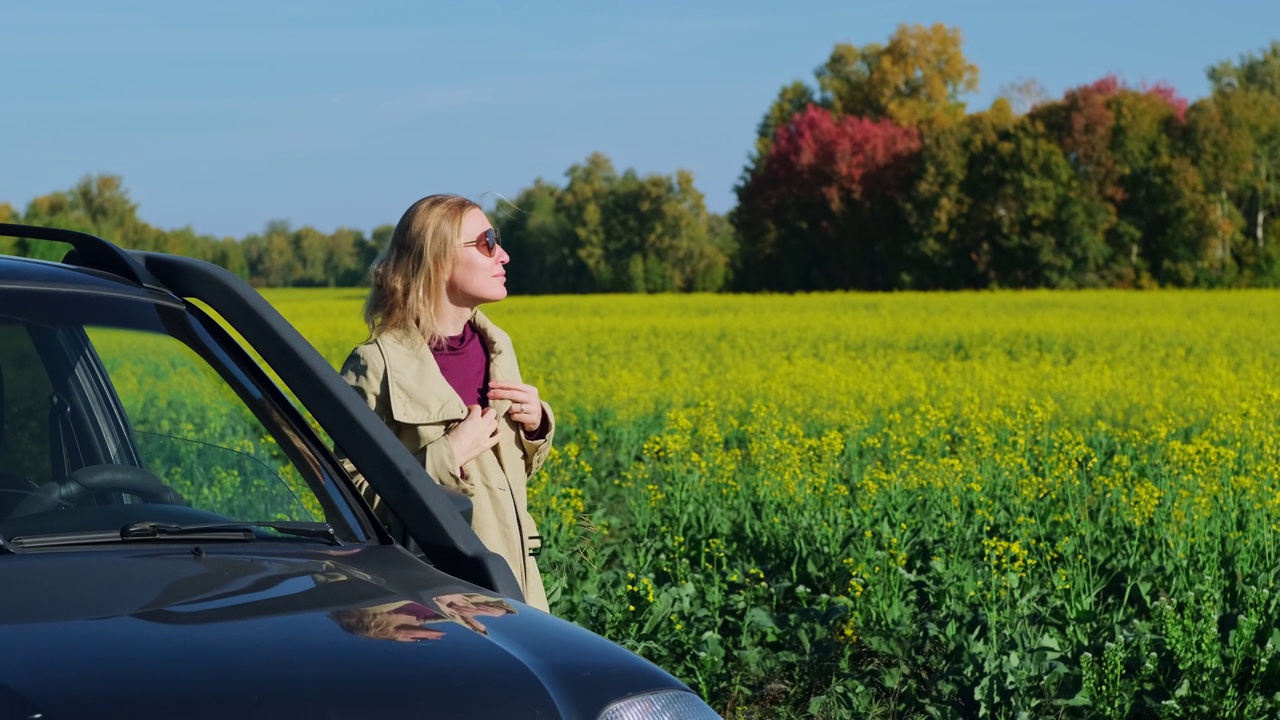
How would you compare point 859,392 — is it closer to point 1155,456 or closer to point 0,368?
point 1155,456

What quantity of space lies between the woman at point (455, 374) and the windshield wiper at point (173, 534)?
1147 millimetres

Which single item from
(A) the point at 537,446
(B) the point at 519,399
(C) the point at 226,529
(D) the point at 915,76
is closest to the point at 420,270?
(B) the point at 519,399

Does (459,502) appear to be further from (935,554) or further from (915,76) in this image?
(915,76)

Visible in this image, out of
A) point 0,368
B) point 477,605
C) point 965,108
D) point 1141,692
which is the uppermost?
point 965,108

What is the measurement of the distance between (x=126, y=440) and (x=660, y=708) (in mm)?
1442

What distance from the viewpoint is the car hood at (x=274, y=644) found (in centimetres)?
181

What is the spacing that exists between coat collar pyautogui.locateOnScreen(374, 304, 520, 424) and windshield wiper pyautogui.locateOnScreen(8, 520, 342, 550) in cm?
120

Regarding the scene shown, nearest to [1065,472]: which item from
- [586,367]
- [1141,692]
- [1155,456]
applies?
[1155,456]

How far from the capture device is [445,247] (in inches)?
153

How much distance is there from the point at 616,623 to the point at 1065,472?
3.06 metres

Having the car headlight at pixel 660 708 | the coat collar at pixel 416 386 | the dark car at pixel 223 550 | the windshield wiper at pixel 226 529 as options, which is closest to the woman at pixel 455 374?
the coat collar at pixel 416 386

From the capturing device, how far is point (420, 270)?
3887mm

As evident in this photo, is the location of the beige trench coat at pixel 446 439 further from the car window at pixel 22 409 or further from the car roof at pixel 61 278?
the car roof at pixel 61 278

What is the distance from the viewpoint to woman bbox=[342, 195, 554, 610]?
378cm
